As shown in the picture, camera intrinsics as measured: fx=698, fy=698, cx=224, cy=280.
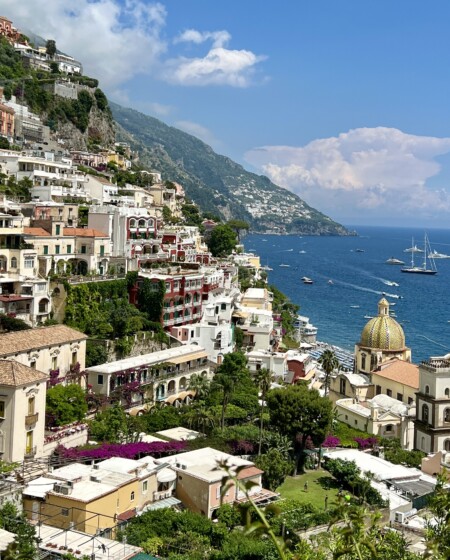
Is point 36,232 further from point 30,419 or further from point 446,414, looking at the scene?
point 446,414

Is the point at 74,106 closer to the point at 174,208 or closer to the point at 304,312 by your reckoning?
the point at 174,208

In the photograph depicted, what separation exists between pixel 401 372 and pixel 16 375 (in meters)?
36.2

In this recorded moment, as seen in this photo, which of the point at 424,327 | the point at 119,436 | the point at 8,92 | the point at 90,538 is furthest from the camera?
the point at 424,327

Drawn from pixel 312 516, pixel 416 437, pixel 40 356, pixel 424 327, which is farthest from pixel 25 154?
pixel 424 327

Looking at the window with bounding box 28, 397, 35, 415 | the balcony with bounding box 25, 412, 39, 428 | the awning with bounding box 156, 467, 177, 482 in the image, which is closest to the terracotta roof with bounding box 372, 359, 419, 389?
the awning with bounding box 156, 467, 177, 482

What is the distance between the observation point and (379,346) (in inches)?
2544

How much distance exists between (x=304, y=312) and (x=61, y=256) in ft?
269

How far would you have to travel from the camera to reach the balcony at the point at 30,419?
3478 centimetres

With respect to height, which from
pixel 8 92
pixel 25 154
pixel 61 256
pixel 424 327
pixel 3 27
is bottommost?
Result: pixel 424 327

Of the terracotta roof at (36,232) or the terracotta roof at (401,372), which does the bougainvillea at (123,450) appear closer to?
the terracotta roof at (36,232)

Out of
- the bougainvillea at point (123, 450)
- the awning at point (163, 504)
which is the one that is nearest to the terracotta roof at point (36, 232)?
the bougainvillea at point (123, 450)

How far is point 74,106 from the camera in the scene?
4500 inches

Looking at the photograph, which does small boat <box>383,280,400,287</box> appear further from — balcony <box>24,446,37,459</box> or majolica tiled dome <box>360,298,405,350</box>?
balcony <box>24,446,37,459</box>

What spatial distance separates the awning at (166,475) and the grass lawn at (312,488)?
700 cm
